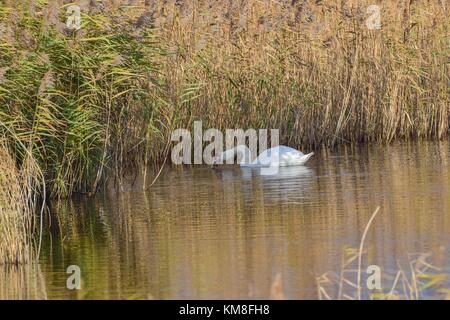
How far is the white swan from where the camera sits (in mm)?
13844

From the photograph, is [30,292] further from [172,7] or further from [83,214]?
[172,7]

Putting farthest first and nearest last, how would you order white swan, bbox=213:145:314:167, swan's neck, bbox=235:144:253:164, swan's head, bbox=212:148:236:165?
swan's head, bbox=212:148:236:165
swan's neck, bbox=235:144:253:164
white swan, bbox=213:145:314:167

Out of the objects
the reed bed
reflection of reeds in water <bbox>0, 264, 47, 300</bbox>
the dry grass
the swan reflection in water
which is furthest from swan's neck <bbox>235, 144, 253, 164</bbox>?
reflection of reeds in water <bbox>0, 264, 47, 300</bbox>

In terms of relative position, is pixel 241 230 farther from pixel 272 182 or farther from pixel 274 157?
pixel 274 157

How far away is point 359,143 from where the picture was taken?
15906 mm

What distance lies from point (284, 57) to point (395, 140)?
201 cm

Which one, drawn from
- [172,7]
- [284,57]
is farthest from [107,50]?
[284,57]

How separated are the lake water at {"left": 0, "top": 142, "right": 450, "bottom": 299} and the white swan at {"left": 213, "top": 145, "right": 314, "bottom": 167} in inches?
6.1

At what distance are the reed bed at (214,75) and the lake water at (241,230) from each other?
689mm

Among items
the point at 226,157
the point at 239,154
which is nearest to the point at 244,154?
the point at 239,154

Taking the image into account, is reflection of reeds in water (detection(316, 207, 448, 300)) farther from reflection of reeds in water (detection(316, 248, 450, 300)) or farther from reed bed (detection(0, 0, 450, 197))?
reed bed (detection(0, 0, 450, 197))

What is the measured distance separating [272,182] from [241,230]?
3060 millimetres

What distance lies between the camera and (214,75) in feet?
49.0
